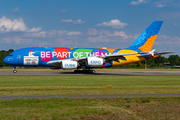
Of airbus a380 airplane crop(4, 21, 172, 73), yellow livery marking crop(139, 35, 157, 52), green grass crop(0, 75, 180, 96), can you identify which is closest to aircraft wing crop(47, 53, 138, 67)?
airbus a380 airplane crop(4, 21, 172, 73)

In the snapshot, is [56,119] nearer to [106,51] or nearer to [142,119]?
[142,119]

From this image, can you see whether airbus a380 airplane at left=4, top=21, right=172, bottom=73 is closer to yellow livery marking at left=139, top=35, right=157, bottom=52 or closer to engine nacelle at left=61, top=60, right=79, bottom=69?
engine nacelle at left=61, top=60, right=79, bottom=69

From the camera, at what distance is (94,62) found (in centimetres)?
3928

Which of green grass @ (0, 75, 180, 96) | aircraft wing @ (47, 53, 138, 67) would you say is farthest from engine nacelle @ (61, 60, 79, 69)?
green grass @ (0, 75, 180, 96)

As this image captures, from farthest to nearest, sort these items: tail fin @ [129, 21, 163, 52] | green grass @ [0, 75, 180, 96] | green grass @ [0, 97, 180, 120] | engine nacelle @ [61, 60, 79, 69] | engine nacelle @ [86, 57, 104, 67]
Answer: tail fin @ [129, 21, 163, 52] → engine nacelle @ [86, 57, 104, 67] → engine nacelle @ [61, 60, 79, 69] → green grass @ [0, 75, 180, 96] → green grass @ [0, 97, 180, 120]

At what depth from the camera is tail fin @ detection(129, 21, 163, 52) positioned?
46.9 metres

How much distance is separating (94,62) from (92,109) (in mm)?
28878

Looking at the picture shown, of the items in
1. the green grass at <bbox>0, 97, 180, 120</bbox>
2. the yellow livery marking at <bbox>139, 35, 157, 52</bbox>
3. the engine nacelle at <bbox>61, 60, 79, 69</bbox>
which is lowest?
the green grass at <bbox>0, 97, 180, 120</bbox>

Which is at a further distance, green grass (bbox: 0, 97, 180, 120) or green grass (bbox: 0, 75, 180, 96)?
green grass (bbox: 0, 75, 180, 96)

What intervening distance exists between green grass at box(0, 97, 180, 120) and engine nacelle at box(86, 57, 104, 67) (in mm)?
26227

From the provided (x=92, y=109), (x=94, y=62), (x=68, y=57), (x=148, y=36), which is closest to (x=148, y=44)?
(x=148, y=36)

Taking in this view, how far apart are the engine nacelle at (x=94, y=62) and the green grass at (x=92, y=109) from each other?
26227 millimetres

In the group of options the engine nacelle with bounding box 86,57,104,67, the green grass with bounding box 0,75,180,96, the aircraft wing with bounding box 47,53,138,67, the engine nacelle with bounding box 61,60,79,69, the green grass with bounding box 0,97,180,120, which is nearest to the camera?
the green grass with bounding box 0,97,180,120

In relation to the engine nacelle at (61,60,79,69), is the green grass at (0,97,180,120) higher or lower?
lower
